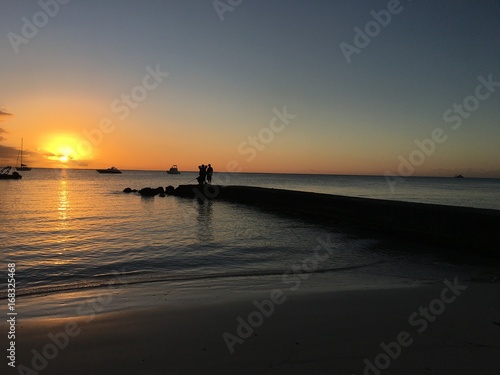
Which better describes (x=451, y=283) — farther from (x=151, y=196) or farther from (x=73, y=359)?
(x=151, y=196)

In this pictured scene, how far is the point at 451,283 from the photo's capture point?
8156 millimetres

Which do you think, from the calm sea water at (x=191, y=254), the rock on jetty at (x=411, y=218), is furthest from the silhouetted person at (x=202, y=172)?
the calm sea water at (x=191, y=254)

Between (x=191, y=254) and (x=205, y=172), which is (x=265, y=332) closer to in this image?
(x=191, y=254)

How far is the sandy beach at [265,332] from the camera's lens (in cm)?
411

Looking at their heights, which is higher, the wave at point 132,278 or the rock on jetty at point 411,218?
the rock on jetty at point 411,218

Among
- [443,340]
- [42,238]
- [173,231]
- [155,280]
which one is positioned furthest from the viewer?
[173,231]

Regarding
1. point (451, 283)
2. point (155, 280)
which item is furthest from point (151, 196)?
point (451, 283)

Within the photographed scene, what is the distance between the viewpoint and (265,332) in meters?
5.09

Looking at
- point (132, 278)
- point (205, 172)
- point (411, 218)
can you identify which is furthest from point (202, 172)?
point (132, 278)

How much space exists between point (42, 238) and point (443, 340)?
15451 mm

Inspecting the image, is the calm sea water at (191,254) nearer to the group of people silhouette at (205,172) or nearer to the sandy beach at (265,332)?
the sandy beach at (265,332)

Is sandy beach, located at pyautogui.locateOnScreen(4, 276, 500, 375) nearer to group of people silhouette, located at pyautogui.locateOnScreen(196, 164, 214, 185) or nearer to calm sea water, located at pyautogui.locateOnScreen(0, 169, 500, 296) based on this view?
calm sea water, located at pyautogui.locateOnScreen(0, 169, 500, 296)

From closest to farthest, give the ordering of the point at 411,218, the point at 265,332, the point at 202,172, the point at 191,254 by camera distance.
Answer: the point at 265,332 → the point at 191,254 → the point at 411,218 → the point at 202,172

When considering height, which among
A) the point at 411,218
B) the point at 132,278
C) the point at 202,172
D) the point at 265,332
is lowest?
the point at 132,278
